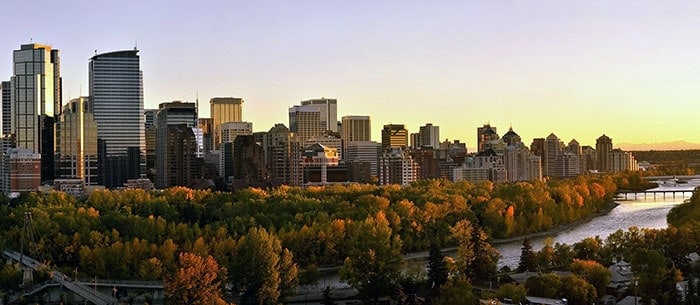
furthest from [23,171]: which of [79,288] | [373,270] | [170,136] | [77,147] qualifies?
[373,270]

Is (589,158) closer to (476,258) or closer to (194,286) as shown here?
(476,258)

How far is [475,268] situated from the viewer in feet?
55.4

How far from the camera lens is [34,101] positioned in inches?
2046

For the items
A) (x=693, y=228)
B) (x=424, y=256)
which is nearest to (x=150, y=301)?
(x=424, y=256)

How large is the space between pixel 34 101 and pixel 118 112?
16.3 feet

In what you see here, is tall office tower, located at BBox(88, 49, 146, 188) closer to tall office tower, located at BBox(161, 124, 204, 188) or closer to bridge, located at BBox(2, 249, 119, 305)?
tall office tower, located at BBox(161, 124, 204, 188)

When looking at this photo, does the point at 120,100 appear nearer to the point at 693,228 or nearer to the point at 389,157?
the point at 389,157

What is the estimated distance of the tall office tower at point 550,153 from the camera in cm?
7338

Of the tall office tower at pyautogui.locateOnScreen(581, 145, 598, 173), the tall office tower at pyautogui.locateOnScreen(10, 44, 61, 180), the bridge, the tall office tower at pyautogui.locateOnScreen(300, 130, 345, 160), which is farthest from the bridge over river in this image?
the tall office tower at pyautogui.locateOnScreen(581, 145, 598, 173)

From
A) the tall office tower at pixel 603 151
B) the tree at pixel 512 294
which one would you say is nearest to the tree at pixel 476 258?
the tree at pixel 512 294

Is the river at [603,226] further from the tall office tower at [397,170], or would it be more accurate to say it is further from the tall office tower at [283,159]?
the tall office tower at [283,159]

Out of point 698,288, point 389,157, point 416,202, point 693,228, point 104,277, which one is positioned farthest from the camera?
point 389,157

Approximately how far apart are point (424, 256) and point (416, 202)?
525 cm

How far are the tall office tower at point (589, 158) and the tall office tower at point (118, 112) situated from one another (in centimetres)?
4350
